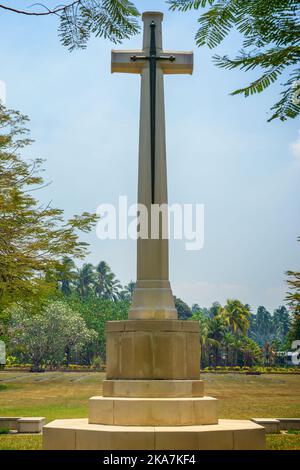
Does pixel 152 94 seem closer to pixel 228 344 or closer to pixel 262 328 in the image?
pixel 228 344

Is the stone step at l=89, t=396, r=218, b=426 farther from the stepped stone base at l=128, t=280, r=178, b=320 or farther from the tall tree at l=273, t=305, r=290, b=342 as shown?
the tall tree at l=273, t=305, r=290, b=342

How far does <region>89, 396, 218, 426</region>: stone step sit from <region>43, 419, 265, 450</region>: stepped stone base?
25cm

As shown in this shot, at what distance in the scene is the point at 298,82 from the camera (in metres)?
4.16

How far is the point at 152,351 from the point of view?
9625 millimetres

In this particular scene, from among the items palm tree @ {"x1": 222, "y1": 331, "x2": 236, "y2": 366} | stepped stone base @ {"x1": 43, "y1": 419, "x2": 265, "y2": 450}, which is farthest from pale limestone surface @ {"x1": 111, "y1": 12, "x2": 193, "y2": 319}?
palm tree @ {"x1": 222, "y1": 331, "x2": 236, "y2": 366}

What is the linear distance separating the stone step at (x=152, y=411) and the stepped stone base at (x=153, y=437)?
0.82ft

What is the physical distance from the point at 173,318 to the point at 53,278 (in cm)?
1024

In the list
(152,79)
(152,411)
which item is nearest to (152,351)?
(152,411)

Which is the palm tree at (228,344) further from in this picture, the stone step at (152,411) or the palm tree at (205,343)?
the stone step at (152,411)

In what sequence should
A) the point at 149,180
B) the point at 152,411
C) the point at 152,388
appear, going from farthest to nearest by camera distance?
the point at 149,180
the point at 152,388
the point at 152,411

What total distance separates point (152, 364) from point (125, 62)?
556cm

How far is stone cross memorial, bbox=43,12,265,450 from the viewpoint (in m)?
8.42

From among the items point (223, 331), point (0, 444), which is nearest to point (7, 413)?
point (0, 444)

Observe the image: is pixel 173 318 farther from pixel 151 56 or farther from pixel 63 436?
pixel 151 56
